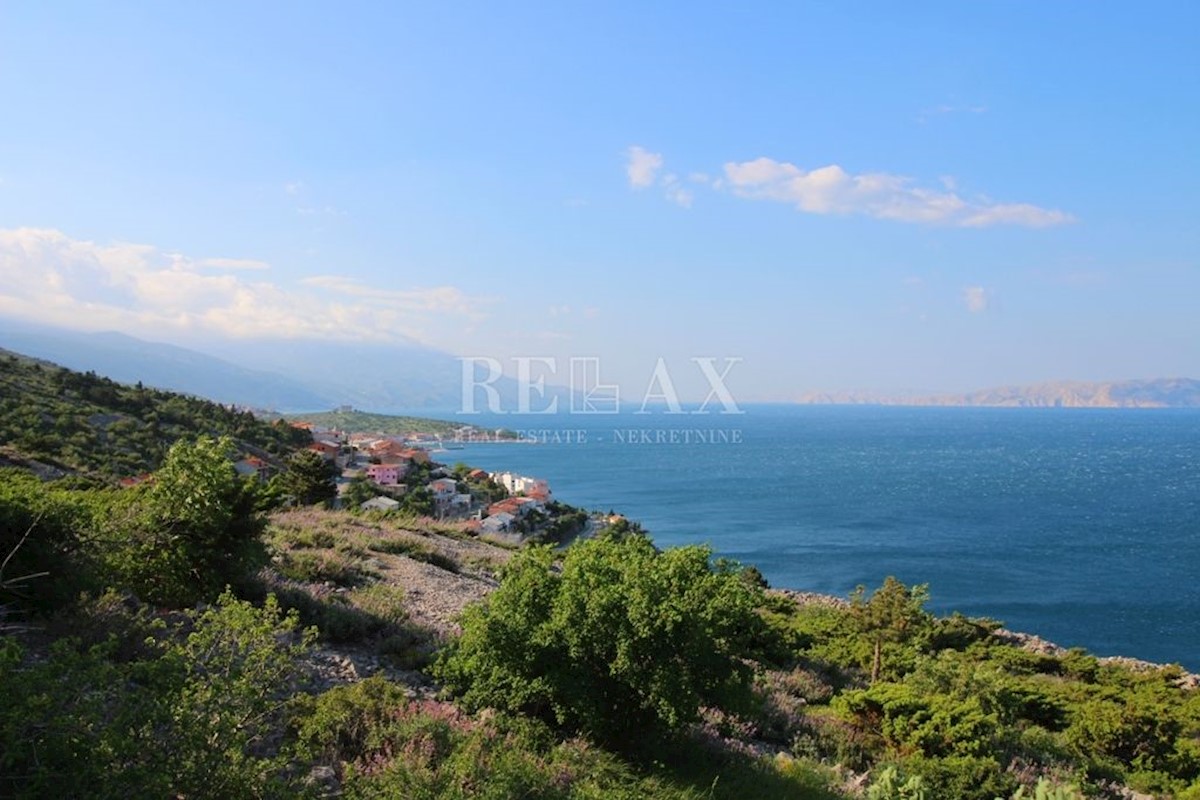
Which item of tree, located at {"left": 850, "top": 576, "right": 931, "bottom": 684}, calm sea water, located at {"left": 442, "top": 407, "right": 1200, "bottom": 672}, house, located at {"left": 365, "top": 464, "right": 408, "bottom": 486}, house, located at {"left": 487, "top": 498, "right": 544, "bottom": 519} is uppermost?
tree, located at {"left": 850, "top": 576, "right": 931, "bottom": 684}

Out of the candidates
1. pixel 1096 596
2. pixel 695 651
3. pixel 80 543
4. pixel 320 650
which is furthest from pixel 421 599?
pixel 1096 596

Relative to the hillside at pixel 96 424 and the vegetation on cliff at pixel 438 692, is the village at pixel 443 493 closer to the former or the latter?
the hillside at pixel 96 424

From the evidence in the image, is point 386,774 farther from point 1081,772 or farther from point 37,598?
point 1081,772

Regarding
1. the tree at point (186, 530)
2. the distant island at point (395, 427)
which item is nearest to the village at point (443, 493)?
the tree at point (186, 530)

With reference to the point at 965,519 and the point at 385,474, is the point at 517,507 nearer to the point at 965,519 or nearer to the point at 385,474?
the point at 385,474

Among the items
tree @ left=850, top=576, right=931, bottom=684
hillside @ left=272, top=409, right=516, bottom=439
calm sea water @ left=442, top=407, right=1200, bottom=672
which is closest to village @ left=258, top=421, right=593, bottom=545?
calm sea water @ left=442, top=407, right=1200, bottom=672

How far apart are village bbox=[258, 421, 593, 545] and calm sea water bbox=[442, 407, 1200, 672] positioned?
838 cm

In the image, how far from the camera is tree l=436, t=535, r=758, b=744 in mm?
6469

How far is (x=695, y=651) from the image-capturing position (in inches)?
257

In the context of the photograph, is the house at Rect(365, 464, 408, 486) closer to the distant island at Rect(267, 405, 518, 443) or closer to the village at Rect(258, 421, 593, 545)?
the village at Rect(258, 421, 593, 545)

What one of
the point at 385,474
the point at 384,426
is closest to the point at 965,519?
the point at 385,474

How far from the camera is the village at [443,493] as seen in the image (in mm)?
41156

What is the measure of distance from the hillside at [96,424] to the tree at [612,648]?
19.4 meters

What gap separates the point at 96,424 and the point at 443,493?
24.6 m
